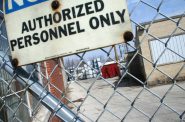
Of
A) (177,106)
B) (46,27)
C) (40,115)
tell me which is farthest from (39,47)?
(177,106)

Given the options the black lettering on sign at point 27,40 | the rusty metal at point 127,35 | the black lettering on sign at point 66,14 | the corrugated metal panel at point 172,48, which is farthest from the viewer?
the corrugated metal panel at point 172,48

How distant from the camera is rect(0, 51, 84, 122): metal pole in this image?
212cm

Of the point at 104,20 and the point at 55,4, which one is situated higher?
the point at 55,4

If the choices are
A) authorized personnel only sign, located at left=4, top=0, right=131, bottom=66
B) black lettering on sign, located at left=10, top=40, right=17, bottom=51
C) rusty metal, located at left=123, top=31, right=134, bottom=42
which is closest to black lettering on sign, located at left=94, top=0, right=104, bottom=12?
authorized personnel only sign, located at left=4, top=0, right=131, bottom=66

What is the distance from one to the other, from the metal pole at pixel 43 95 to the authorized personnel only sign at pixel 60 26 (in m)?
0.11

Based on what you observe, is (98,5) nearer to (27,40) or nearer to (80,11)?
(80,11)

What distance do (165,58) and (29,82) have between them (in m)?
19.3

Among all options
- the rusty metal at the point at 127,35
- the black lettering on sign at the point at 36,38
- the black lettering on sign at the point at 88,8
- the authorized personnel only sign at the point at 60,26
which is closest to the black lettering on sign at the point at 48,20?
the authorized personnel only sign at the point at 60,26

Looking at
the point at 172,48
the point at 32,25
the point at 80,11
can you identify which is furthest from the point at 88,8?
the point at 172,48

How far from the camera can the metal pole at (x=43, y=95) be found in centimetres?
212

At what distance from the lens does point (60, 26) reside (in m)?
2.05

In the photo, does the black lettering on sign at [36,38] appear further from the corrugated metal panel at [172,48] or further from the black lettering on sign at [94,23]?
the corrugated metal panel at [172,48]

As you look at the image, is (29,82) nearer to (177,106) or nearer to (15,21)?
(15,21)

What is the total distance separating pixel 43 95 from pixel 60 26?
0.51 meters
